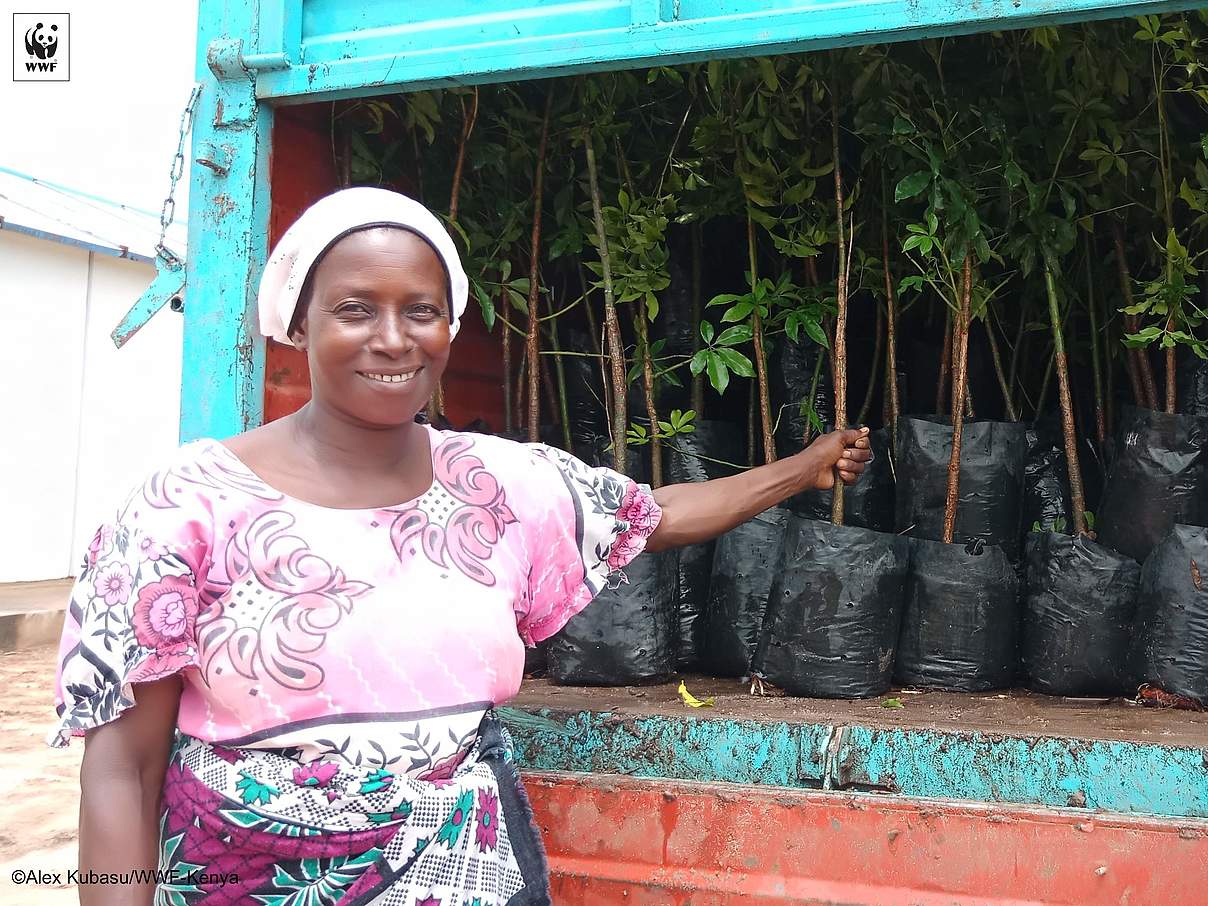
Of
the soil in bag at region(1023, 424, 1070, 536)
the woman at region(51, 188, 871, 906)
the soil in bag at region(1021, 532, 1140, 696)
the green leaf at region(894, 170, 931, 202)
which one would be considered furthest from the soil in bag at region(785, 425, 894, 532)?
the woman at region(51, 188, 871, 906)

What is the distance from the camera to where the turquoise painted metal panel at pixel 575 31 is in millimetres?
1779

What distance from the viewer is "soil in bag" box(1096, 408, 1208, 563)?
2572 millimetres

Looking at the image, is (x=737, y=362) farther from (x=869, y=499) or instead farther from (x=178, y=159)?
(x=178, y=159)

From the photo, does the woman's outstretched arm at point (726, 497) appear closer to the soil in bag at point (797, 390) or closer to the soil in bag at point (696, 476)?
the soil in bag at point (696, 476)

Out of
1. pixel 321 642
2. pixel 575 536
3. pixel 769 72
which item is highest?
pixel 769 72

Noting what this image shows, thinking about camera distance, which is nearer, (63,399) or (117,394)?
(63,399)

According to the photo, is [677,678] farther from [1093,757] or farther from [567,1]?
[567,1]

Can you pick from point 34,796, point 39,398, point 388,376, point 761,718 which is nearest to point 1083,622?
point 761,718

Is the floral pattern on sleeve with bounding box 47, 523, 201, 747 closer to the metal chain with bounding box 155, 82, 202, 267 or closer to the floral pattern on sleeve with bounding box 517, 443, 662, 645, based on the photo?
the floral pattern on sleeve with bounding box 517, 443, 662, 645

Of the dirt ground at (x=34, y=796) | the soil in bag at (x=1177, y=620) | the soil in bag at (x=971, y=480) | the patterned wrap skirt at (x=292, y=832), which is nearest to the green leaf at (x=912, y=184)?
the soil in bag at (x=971, y=480)

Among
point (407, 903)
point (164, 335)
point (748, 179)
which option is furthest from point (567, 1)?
point (164, 335)

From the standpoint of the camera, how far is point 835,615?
2426 millimetres

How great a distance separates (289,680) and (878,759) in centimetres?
125

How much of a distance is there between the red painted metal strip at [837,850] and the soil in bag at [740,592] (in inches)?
29.6
